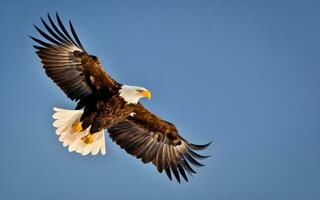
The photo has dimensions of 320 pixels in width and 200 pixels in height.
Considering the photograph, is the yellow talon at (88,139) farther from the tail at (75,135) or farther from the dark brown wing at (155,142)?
the dark brown wing at (155,142)

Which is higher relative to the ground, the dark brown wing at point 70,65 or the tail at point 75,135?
the dark brown wing at point 70,65

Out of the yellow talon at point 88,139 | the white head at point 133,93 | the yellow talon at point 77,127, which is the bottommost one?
the yellow talon at point 88,139

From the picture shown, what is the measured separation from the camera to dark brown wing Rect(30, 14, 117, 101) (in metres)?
8.94

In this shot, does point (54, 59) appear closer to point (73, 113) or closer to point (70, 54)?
point (70, 54)

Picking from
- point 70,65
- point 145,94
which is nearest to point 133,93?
point 145,94

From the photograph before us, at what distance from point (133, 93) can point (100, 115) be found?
604mm

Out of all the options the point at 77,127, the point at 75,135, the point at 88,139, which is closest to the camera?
the point at 77,127

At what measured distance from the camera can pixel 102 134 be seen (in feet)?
33.4

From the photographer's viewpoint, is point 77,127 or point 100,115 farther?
point 77,127

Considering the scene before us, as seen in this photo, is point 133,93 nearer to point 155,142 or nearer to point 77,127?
point 77,127

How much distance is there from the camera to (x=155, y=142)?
10.3 m

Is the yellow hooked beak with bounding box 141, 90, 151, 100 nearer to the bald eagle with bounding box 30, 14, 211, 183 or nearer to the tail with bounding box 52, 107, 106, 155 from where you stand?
the bald eagle with bounding box 30, 14, 211, 183

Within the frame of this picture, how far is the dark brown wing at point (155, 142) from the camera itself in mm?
9969

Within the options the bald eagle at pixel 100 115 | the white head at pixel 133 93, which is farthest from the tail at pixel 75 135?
the white head at pixel 133 93
